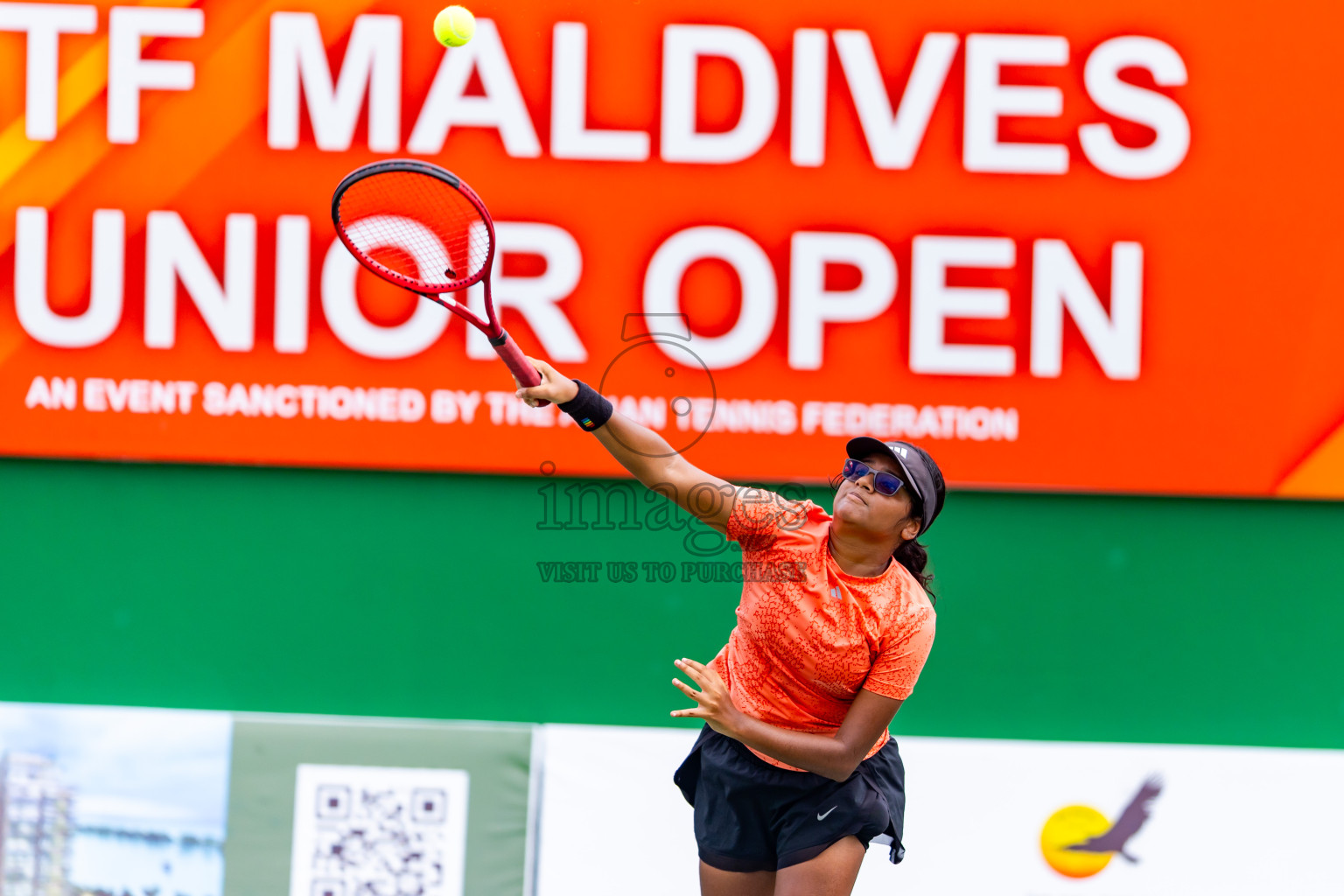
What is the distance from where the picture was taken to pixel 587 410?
106 inches

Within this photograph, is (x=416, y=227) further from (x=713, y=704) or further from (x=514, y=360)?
(x=713, y=704)

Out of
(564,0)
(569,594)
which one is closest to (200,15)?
(564,0)

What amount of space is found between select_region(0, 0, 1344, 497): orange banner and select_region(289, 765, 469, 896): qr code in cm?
102

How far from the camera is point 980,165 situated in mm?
4066

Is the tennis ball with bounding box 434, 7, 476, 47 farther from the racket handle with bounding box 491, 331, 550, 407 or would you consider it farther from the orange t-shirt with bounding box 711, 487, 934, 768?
the orange t-shirt with bounding box 711, 487, 934, 768

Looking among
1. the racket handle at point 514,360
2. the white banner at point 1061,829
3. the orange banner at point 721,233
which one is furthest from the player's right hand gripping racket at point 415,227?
the white banner at point 1061,829

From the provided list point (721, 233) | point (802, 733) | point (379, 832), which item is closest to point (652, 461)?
point (802, 733)

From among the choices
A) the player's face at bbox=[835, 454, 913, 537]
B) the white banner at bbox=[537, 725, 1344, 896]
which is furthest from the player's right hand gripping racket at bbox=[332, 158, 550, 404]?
the white banner at bbox=[537, 725, 1344, 896]

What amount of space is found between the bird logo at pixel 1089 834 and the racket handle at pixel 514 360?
7.60ft

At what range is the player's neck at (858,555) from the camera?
2875 millimetres

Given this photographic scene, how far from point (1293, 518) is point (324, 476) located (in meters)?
3.15

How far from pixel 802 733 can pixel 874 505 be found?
0.54m

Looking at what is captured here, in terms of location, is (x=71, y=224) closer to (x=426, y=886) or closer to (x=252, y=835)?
(x=252, y=835)

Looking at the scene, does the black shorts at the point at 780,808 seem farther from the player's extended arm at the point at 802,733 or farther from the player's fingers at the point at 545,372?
the player's fingers at the point at 545,372
